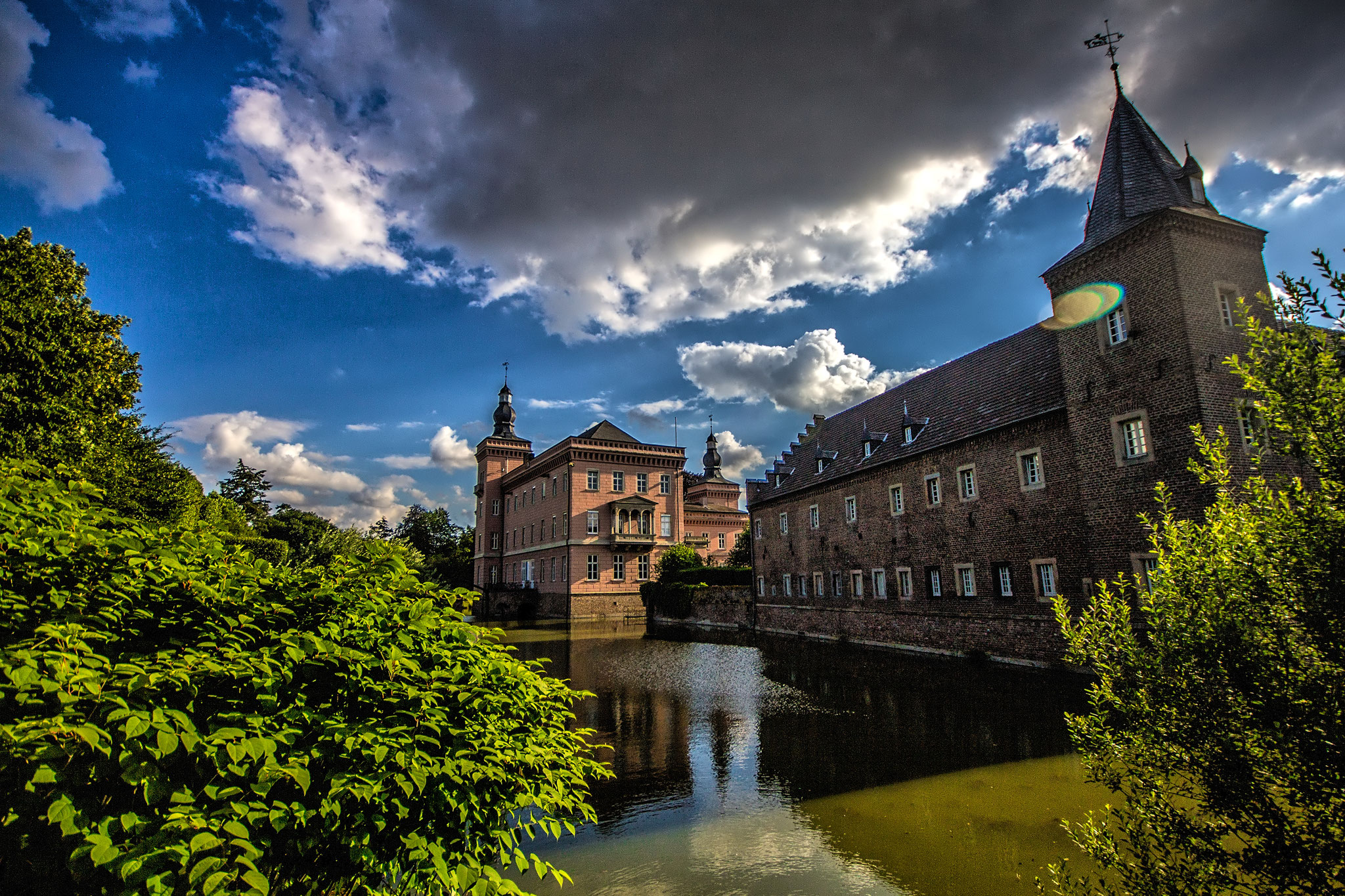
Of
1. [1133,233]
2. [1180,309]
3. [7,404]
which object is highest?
[1133,233]

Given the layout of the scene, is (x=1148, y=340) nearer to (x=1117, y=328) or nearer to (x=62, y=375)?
(x=1117, y=328)

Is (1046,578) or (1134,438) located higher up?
(1134,438)

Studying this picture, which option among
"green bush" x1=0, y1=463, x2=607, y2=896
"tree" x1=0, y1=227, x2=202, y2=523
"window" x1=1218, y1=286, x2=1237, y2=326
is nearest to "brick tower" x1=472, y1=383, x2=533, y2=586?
"tree" x1=0, y1=227, x2=202, y2=523

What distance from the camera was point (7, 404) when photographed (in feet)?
54.2

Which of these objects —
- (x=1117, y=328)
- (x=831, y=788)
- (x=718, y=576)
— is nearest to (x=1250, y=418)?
(x=831, y=788)

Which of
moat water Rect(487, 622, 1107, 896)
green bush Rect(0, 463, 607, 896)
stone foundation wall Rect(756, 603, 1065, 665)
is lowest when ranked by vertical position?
moat water Rect(487, 622, 1107, 896)

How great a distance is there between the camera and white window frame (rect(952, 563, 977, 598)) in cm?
2239

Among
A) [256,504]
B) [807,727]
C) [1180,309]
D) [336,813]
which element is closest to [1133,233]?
[1180,309]

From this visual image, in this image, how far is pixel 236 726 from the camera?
2.94m

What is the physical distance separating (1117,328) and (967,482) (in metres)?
7.27

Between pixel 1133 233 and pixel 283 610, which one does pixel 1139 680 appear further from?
pixel 1133 233

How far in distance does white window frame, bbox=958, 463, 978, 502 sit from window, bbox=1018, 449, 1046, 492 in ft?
6.35

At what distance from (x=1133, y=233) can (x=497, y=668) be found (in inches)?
819

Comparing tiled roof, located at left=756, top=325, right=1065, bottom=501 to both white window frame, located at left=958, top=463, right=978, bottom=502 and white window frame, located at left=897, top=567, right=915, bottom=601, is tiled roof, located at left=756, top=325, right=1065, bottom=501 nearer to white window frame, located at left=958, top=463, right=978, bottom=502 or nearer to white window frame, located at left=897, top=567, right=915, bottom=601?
white window frame, located at left=958, top=463, right=978, bottom=502
